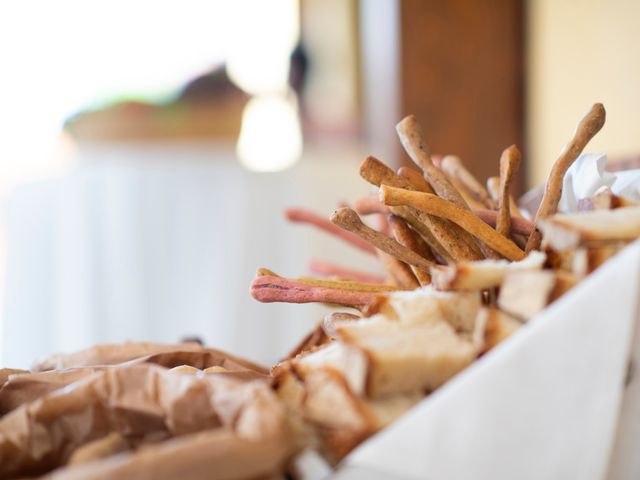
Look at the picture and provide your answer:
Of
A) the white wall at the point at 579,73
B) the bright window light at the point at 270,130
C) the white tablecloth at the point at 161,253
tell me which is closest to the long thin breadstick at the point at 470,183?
the white wall at the point at 579,73

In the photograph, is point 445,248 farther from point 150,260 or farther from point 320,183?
point 320,183

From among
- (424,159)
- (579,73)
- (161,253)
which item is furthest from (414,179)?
(161,253)

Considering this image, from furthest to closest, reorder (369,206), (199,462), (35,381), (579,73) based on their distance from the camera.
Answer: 1. (579,73)
2. (369,206)
3. (35,381)
4. (199,462)

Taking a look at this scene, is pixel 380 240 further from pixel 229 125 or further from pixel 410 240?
Answer: pixel 229 125

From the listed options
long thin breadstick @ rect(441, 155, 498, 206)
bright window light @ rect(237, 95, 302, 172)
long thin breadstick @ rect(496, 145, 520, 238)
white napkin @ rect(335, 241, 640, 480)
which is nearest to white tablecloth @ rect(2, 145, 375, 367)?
bright window light @ rect(237, 95, 302, 172)

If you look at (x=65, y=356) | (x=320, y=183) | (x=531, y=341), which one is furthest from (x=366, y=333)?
(x=320, y=183)

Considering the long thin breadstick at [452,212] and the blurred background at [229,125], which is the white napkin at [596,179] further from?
the blurred background at [229,125]

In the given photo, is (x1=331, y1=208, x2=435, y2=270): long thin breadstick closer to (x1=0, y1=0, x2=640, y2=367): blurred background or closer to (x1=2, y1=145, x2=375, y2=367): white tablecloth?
(x1=0, y1=0, x2=640, y2=367): blurred background
